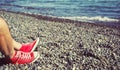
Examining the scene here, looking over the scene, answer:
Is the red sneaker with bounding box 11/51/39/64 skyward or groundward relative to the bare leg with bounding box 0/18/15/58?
groundward

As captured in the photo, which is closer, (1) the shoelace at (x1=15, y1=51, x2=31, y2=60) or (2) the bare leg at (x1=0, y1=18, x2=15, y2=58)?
(2) the bare leg at (x1=0, y1=18, x2=15, y2=58)

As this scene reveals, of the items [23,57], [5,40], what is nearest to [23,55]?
[23,57]

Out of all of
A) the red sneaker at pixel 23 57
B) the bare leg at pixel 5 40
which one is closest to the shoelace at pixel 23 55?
the red sneaker at pixel 23 57

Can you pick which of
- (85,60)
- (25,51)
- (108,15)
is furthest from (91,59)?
(108,15)

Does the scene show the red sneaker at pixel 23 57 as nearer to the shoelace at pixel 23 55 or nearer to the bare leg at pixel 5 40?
the shoelace at pixel 23 55

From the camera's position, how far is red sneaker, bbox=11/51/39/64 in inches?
246

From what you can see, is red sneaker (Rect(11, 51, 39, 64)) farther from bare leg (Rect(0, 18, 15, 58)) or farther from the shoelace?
bare leg (Rect(0, 18, 15, 58))

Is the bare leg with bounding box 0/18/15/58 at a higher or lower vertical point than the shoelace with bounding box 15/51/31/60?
higher

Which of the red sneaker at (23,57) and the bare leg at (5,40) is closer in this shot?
the bare leg at (5,40)

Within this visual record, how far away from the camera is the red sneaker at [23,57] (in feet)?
20.5

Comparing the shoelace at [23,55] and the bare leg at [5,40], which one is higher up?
the bare leg at [5,40]

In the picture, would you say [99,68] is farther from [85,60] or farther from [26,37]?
[26,37]

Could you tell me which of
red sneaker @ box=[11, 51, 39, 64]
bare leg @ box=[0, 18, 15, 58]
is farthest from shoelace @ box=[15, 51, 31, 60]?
bare leg @ box=[0, 18, 15, 58]

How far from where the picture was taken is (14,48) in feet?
21.4
